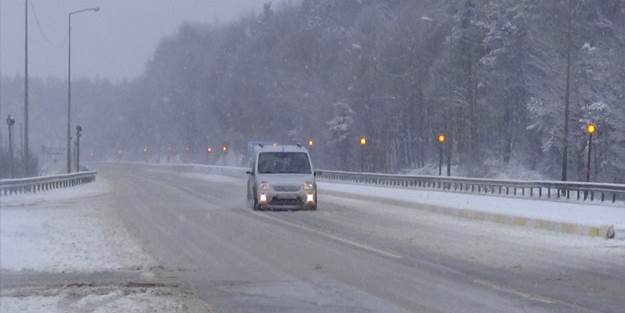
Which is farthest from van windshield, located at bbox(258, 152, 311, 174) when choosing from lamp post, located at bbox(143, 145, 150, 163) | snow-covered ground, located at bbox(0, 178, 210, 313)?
lamp post, located at bbox(143, 145, 150, 163)

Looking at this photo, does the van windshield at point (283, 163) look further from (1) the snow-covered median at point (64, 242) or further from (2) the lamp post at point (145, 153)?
(2) the lamp post at point (145, 153)

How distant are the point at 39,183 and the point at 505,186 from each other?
23191mm

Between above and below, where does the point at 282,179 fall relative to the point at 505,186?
above

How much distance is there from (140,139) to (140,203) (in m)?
146

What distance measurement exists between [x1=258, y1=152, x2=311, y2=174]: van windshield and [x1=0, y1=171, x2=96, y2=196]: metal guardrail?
35.3ft

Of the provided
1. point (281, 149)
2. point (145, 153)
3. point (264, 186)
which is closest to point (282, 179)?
point (264, 186)

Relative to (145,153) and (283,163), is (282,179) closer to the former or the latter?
(283,163)

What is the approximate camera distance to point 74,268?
1375 cm

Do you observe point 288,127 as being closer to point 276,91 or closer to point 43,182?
point 276,91

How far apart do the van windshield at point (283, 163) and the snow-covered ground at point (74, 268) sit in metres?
6.71

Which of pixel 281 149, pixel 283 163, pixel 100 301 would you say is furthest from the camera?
pixel 281 149

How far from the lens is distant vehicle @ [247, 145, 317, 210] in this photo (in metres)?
28.9

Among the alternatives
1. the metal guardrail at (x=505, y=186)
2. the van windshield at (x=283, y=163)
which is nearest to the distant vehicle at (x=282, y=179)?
the van windshield at (x=283, y=163)

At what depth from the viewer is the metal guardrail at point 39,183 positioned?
117 ft
